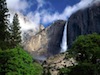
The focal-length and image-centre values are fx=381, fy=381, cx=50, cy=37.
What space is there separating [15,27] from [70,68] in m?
37.9

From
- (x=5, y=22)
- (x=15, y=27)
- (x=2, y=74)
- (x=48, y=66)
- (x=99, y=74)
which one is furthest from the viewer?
(x=48, y=66)

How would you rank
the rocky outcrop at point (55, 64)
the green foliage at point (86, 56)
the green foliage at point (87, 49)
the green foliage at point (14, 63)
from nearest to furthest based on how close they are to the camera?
the green foliage at point (14, 63)
the green foliage at point (86, 56)
the green foliage at point (87, 49)
the rocky outcrop at point (55, 64)

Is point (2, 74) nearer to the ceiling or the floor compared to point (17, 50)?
nearer to the floor

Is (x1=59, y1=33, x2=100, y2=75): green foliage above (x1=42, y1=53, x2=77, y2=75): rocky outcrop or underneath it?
underneath

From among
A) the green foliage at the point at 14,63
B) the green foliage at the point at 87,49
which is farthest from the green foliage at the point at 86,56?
the green foliage at the point at 14,63

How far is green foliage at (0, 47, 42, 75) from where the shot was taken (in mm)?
61562

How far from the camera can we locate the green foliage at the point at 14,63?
61.6 m

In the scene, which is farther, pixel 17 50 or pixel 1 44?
pixel 1 44

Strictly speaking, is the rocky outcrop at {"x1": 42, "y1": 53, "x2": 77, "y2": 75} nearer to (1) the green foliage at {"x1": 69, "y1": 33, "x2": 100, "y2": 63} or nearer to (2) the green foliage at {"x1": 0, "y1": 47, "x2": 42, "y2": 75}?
(1) the green foliage at {"x1": 69, "y1": 33, "x2": 100, "y2": 63}

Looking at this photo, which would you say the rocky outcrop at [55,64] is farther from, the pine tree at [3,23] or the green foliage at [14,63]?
the green foliage at [14,63]

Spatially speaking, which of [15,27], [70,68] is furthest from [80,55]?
[15,27]

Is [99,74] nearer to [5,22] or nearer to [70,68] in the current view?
[70,68]

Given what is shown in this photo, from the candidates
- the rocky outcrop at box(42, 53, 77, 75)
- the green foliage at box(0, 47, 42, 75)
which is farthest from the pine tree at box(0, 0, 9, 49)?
the rocky outcrop at box(42, 53, 77, 75)

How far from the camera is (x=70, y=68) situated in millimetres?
73312
